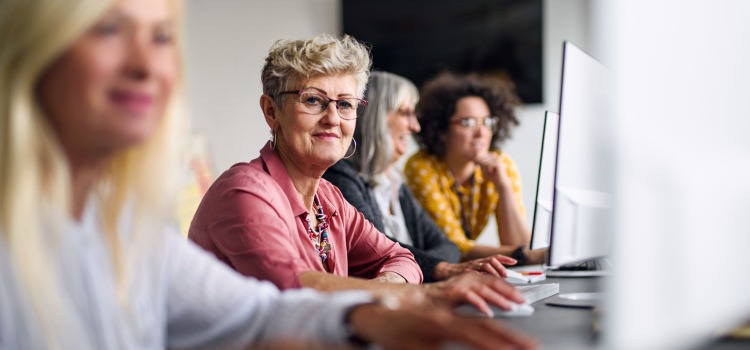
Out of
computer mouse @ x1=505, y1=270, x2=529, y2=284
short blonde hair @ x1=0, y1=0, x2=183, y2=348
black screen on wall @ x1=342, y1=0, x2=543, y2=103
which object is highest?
black screen on wall @ x1=342, y1=0, x2=543, y2=103

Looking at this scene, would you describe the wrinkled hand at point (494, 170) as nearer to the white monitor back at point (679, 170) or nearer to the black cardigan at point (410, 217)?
the black cardigan at point (410, 217)

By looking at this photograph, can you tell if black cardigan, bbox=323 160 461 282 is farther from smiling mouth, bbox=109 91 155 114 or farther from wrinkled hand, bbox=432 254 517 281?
smiling mouth, bbox=109 91 155 114

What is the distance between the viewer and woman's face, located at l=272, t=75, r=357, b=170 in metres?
1.72

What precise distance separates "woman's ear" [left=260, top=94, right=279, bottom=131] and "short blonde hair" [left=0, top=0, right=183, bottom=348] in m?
1.01

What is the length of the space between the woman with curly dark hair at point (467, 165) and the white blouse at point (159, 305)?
1.94 m

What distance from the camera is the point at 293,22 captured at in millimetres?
4590

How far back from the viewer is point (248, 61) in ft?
14.8

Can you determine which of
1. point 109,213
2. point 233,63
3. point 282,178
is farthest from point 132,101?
point 233,63

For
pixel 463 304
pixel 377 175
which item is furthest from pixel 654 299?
pixel 377 175

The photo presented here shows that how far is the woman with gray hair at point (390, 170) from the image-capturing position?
2477mm

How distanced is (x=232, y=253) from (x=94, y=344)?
1.82 ft

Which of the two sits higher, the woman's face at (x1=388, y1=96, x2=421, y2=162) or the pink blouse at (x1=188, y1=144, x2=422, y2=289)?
the woman's face at (x1=388, y1=96, x2=421, y2=162)

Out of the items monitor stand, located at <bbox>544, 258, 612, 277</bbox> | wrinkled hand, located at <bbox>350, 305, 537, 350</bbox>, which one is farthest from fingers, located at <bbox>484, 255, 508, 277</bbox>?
wrinkled hand, located at <bbox>350, 305, 537, 350</bbox>

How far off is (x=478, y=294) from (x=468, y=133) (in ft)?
6.95
